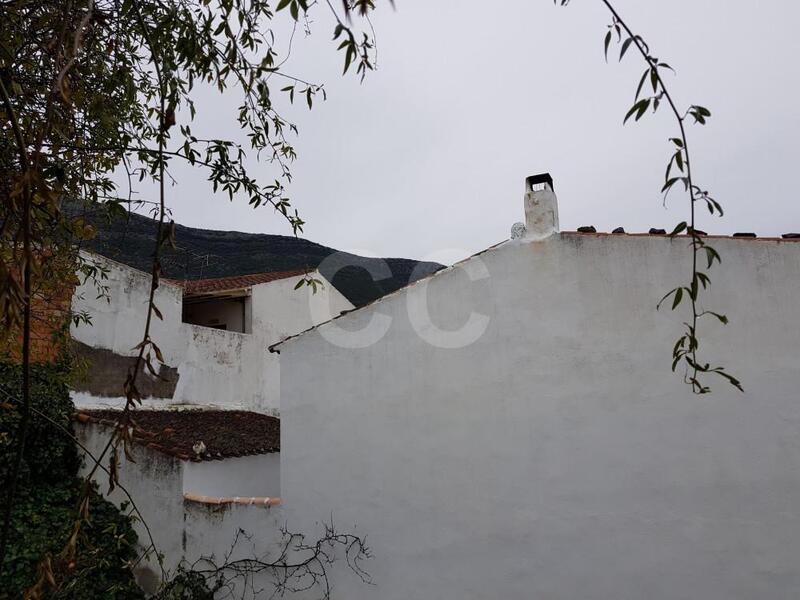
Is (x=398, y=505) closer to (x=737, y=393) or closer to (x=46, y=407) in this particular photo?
(x=737, y=393)

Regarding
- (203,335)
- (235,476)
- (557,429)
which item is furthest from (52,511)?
(557,429)

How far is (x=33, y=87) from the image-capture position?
489 centimetres

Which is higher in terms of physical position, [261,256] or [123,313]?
[261,256]

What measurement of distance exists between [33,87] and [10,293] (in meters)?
3.89

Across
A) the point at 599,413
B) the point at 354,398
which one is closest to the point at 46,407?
the point at 354,398

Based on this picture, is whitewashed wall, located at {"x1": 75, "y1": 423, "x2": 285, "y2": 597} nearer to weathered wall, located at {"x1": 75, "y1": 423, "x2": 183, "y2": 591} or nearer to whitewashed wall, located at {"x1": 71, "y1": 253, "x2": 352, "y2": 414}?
weathered wall, located at {"x1": 75, "y1": 423, "x2": 183, "y2": 591}

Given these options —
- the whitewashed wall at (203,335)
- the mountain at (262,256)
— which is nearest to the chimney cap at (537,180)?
the whitewashed wall at (203,335)

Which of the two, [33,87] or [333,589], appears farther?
[333,589]

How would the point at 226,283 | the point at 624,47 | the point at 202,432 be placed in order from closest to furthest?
the point at 624,47, the point at 202,432, the point at 226,283

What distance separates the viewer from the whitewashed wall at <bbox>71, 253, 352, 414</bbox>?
12.6 metres

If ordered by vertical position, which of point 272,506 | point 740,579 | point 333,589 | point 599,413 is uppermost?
point 599,413

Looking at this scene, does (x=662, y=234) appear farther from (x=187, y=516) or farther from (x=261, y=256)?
(x=261, y=256)

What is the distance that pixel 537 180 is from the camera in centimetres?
821

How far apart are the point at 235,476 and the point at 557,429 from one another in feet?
18.4
